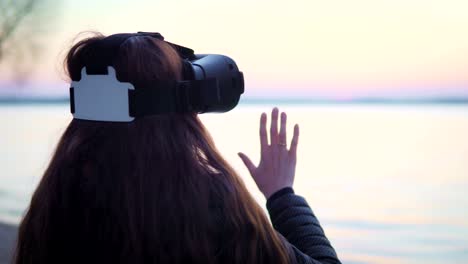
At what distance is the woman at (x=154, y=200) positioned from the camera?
0.81 metres

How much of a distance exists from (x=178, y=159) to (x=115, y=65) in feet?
0.47

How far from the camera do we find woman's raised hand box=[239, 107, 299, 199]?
918mm

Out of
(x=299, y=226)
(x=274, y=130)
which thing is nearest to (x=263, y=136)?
(x=274, y=130)

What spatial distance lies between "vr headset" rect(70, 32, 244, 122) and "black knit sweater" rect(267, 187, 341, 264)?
0.50 feet

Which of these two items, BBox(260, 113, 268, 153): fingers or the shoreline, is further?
the shoreline

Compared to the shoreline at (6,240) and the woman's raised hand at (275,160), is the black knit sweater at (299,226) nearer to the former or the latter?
the woman's raised hand at (275,160)

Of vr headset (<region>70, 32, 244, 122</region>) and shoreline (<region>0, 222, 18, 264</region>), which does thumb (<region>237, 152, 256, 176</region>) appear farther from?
shoreline (<region>0, 222, 18, 264</region>)

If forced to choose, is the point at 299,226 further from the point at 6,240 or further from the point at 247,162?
the point at 6,240

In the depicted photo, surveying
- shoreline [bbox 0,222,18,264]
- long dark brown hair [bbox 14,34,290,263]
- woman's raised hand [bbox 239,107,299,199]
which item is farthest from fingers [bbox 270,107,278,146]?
shoreline [bbox 0,222,18,264]

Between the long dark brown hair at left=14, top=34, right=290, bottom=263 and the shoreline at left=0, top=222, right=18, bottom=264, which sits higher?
the long dark brown hair at left=14, top=34, right=290, bottom=263

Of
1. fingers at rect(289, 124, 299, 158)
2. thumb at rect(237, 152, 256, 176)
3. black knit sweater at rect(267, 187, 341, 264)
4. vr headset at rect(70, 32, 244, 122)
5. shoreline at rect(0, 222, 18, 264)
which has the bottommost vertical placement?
shoreline at rect(0, 222, 18, 264)

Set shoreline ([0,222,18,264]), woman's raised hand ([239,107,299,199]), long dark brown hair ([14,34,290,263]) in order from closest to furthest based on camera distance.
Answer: long dark brown hair ([14,34,290,263]) → woman's raised hand ([239,107,299,199]) → shoreline ([0,222,18,264])

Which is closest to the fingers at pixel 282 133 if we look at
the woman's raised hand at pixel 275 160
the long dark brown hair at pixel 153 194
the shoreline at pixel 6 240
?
the woman's raised hand at pixel 275 160

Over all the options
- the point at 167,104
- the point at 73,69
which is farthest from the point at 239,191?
the point at 73,69
